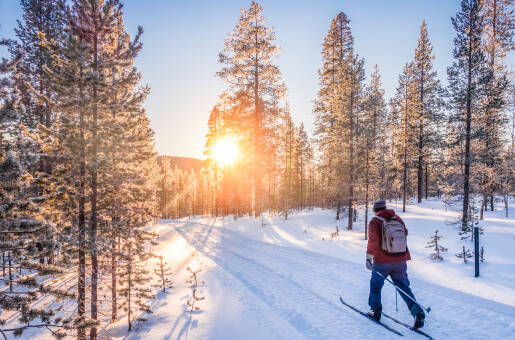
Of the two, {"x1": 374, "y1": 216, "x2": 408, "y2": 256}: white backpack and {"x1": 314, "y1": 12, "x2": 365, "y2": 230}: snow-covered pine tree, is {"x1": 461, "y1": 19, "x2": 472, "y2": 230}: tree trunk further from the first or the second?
{"x1": 374, "y1": 216, "x2": 408, "y2": 256}: white backpack

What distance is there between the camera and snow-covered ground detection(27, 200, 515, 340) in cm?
539

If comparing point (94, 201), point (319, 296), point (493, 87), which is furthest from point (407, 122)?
point (94, 201)

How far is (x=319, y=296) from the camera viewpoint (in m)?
7.02

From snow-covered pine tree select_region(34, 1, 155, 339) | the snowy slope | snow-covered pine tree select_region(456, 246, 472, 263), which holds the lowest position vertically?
the snowy slope

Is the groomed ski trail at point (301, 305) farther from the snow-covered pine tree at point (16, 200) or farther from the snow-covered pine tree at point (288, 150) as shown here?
the snow-covered pine tree at point (288, 150)

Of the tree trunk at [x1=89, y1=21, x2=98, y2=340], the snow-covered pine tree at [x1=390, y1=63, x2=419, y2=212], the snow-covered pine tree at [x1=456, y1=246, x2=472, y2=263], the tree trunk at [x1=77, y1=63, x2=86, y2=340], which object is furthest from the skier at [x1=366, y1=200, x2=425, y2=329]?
the snow-covered pine tree at [x1=390, y1=63, x2=419, y2=212]

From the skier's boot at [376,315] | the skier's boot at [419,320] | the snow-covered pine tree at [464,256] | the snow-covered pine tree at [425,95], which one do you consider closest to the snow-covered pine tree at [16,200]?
the skier's boot at [376,315]

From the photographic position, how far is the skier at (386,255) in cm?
541

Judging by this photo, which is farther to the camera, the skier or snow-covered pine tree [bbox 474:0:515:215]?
snow-covered pine tree [bbox 474:0:515:215]

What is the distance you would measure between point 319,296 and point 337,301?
0.56 m

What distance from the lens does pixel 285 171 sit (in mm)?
43000

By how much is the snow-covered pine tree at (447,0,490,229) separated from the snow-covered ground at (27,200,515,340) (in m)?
5.11

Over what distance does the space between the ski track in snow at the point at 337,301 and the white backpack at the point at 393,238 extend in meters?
1.53

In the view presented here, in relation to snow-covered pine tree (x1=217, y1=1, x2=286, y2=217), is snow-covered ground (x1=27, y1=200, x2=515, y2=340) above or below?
below
